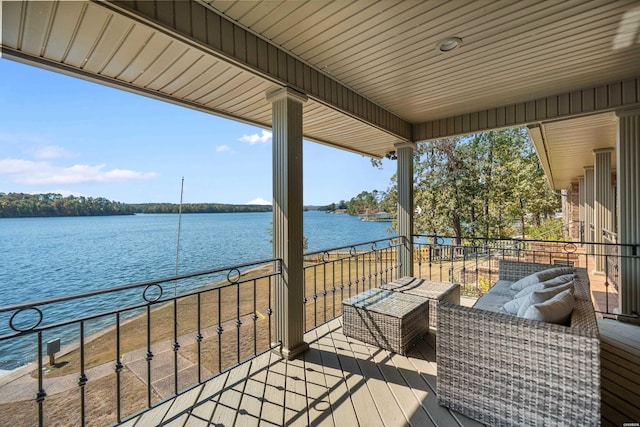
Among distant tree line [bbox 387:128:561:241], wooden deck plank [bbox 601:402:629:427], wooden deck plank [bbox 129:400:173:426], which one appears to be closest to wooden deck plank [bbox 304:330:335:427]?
wooden deck plank [bbox 129:400:173:426]

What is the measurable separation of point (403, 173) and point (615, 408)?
10.9 feet

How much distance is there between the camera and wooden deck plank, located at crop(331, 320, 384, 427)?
1718 millimetres

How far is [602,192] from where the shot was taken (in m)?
5.46

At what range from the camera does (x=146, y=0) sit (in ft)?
5.16

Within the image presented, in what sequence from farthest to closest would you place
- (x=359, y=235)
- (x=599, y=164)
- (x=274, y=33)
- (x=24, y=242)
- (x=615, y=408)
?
(x=359, y=235), (x=24, y=242), (x=599, y=164), (x=274, y=33), (x=615, y=408)

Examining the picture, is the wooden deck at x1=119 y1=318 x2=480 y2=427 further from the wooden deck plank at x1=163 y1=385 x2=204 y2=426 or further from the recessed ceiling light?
the recessed ceiling light

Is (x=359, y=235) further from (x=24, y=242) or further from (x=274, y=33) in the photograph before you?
(x=274, y=33)

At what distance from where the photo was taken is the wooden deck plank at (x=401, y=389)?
1706 mm

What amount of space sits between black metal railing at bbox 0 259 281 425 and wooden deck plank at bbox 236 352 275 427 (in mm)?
147

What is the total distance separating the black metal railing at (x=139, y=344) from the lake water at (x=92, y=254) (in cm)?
108

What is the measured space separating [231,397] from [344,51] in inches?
110

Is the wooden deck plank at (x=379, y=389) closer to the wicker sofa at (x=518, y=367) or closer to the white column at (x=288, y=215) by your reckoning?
the wicker sofa at (x=518, y=367)

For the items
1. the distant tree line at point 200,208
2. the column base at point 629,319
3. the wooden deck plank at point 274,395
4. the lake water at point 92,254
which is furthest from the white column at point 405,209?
the distant tree line at point 200,208

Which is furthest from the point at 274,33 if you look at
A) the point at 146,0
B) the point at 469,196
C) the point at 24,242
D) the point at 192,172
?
the point at 192,172
